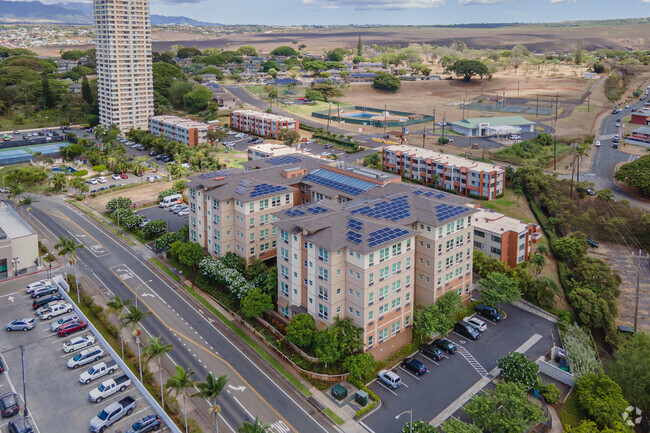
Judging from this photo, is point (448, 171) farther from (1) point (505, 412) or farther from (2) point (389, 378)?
(1) point (505, 412)

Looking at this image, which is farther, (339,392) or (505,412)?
(339,392)

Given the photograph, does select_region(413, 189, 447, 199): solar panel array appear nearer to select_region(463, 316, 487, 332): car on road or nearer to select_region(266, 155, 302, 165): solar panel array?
select_region(463, 316, 487, 332): car on road

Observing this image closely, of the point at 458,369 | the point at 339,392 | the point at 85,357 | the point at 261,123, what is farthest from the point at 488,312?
the point at 261,123

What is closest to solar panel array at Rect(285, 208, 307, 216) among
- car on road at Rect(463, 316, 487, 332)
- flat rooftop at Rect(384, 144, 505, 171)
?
car on road at Rect(463, 316, 487, 332)

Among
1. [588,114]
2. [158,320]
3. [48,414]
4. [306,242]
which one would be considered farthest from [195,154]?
[588,114]

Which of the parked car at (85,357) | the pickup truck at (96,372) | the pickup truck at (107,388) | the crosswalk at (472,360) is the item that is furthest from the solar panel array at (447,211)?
the parked car at (85,357)

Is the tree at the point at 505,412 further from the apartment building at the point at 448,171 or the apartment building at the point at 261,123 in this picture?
the apartment building at the point at 261,123
